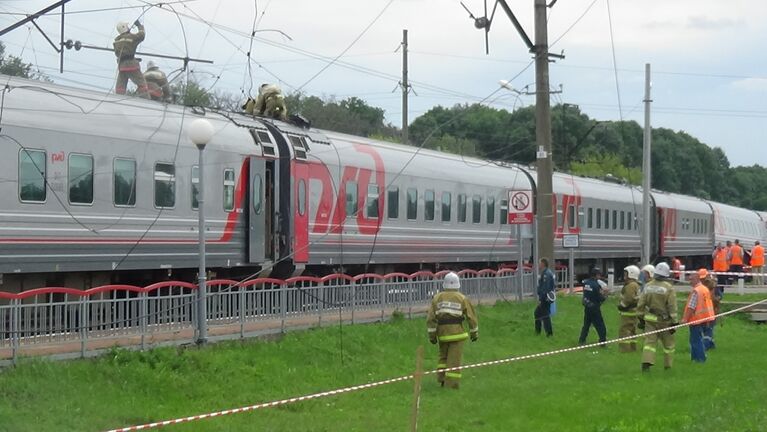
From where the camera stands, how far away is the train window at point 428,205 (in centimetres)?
3291

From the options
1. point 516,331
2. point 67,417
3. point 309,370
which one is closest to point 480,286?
point 516,331

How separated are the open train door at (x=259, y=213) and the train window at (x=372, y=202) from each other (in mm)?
4619

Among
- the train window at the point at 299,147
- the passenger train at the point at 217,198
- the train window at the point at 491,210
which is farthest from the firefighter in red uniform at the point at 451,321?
the train window at the point at 491,210

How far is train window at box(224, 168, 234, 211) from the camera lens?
2395 cm

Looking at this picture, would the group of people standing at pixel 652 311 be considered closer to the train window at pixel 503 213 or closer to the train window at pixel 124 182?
the train window at pixel 124 182

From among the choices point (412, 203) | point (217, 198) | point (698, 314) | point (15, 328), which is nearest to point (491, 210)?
point (412, 203)

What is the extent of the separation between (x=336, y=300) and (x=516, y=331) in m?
4.86

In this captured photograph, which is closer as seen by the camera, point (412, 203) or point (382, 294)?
point (382, 294)

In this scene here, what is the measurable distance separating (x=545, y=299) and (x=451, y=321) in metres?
8.47

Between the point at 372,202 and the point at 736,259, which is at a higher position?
the point at 372,202

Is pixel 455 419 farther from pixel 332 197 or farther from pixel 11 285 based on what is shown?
pixel 332 197

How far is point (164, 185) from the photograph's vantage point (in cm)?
2233

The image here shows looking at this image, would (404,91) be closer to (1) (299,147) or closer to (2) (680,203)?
(2) (680,203)

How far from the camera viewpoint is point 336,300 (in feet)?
75.0
